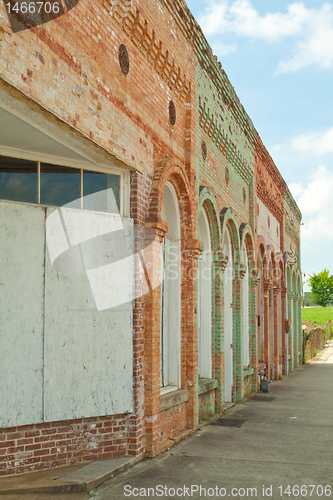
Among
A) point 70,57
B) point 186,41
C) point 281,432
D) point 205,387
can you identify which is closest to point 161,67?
point 186,41

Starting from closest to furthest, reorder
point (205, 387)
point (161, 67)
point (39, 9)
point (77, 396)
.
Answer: point (39, 9), point (77, 396), point (161, 67), point (205, 387)

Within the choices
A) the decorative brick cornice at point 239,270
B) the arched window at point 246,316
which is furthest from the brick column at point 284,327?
the decorative brick cornice at point 239,270

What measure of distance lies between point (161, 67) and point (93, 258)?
11.7 feet

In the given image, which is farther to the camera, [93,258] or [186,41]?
[186,41]

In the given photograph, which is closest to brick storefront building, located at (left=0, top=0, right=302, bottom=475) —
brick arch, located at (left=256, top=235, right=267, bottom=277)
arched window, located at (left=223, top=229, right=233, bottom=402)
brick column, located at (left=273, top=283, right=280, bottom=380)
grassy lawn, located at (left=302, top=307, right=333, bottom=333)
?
arched window, located at (left=223, top=229, right=233, bottom=402)

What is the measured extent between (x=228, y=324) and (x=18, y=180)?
7.87m

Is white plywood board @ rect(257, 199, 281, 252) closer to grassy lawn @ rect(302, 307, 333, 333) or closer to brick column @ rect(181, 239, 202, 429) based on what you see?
brick column @ rect(181, 239, 202, 429)

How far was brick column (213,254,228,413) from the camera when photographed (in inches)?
420

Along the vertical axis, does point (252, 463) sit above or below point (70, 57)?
below

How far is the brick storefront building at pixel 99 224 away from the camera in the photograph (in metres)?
5.44

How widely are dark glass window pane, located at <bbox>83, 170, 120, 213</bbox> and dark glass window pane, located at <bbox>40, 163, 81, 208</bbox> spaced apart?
0.14 m

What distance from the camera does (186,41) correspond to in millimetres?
9305

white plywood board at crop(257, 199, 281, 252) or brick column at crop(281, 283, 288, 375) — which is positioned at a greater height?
white plywood board at crop(257, 199, 281, 252)

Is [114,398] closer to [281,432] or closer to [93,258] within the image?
[93,258]
